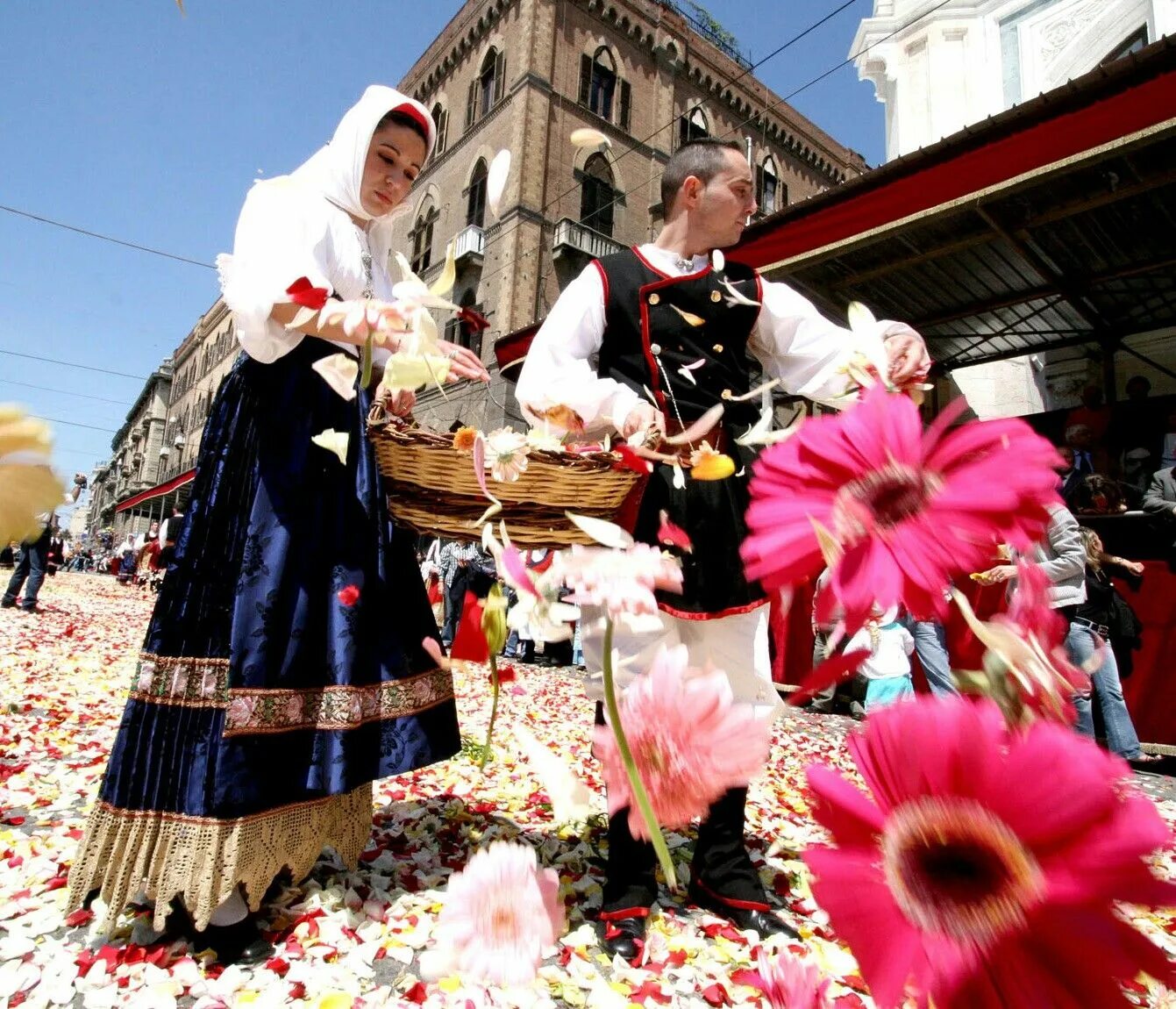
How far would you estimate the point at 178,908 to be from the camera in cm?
138

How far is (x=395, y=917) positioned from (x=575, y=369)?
1232 mm

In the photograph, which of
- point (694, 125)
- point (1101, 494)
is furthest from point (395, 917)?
point (694, 125)

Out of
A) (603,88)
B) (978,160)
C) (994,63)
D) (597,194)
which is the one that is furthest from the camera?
(603,88)

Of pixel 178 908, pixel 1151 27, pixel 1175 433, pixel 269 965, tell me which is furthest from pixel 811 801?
pixel 1151 27

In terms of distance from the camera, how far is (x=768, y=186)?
21594 mm

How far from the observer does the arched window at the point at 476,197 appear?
17.4 meters

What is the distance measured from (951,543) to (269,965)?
1.46 m

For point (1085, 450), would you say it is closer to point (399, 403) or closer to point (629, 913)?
point (629, 913)

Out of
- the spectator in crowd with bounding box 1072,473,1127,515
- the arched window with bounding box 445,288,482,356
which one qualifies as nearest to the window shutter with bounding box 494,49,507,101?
the arched window with bounding box 445,288,482,356

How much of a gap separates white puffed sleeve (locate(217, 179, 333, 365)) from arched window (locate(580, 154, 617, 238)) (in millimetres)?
16976

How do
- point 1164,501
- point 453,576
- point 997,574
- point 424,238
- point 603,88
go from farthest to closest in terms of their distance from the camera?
1. point 424,238
2. point 603,88
3. point 453,576
4. point 1164,501
5. point 997,574

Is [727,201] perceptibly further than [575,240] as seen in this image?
No

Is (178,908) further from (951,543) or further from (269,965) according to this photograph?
(951,543)

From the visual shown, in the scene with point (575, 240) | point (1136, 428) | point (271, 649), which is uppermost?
point (575, 240)
